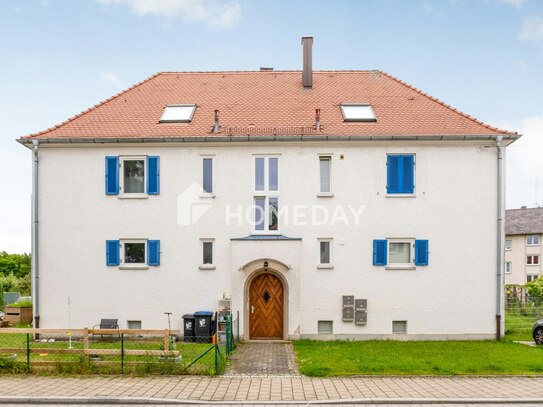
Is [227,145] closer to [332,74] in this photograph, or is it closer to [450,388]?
[332,74]

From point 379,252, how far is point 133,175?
8891mm

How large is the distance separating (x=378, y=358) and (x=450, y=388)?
268cm

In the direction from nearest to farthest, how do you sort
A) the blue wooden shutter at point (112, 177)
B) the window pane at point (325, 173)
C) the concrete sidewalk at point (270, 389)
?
1. the concrete sidewalk at point (270, 389)
2. the blue wooden shutter at point (112, 177)
3. the window pane at point (325, 173)

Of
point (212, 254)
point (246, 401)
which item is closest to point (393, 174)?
point (212, 254)

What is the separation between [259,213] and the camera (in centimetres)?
1606

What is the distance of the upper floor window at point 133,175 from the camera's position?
1602cm

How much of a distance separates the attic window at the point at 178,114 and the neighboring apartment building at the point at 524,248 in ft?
146

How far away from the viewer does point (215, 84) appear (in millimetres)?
20078

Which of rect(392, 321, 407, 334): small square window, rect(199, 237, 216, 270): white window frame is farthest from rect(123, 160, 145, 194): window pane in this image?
rect(392, 321, 407, 334): small square window

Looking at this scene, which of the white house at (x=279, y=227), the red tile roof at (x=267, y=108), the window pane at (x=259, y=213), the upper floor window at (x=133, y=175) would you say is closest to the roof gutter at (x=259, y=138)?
the white house at (x=279, y=227)

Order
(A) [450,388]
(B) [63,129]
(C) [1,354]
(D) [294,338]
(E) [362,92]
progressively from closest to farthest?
(A) [450,388] → (C) [1,354] → (D) [294,338] → (B) [63,129] → (E) [362,92]

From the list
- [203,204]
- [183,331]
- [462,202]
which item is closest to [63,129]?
[203,204]

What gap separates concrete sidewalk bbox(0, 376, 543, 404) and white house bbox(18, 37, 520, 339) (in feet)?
18.1

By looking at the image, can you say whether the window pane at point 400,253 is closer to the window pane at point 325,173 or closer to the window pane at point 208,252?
the window pane at point 325,173
